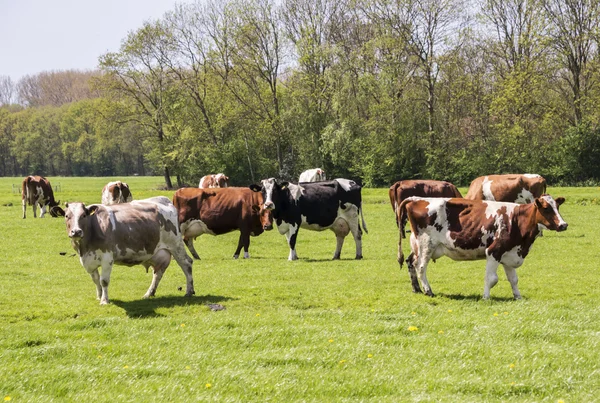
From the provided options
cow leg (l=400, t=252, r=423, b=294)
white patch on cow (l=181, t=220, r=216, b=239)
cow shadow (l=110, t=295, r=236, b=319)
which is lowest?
cow shadow (l=110, t=295, r=236, b=319)

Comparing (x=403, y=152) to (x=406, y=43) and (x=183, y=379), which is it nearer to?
(x=406, y=43)

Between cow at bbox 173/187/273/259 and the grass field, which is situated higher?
cow at bbox 173/187/273/259

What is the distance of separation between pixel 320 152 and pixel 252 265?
3942cm

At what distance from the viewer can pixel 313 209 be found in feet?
64.4

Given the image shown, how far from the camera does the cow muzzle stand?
11391 millimetres

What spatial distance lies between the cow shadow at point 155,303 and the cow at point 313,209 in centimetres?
655

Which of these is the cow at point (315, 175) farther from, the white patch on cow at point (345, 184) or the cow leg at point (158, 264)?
the cow leg at point (158, 264)

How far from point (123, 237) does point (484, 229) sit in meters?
6.58

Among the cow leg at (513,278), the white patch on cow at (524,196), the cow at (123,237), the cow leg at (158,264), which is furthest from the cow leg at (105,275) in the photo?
the white patch on cow at (524,196)

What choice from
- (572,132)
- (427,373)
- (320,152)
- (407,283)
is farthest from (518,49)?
(427,373)

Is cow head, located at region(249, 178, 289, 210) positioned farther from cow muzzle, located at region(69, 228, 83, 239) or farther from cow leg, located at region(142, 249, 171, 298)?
cow muzzle, located at region(69, 228, 83, 239)

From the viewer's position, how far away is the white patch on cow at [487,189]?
25.4m

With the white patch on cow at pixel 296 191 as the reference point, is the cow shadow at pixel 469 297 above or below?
below

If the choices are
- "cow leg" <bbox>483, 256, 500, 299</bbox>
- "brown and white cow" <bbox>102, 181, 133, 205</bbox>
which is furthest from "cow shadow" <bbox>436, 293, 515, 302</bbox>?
"brown and white cow" <bbox>102, 181, 133, 205</bbox>
